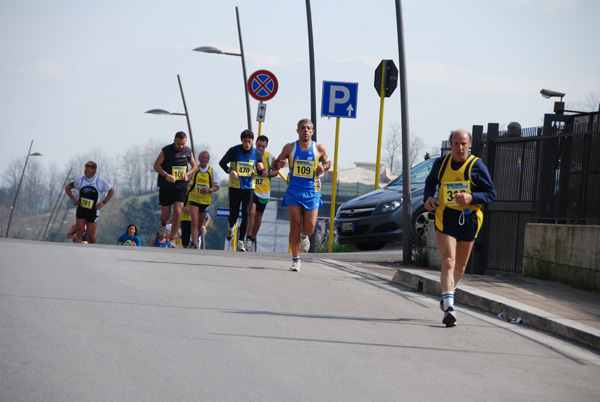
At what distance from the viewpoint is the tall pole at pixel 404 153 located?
14.4 metres

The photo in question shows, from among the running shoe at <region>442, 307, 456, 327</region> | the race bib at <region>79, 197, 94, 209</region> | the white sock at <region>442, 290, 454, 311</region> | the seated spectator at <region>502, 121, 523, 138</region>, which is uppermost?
the seated spectator at <region>502, 121, 523, 138</region>

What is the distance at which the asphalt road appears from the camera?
535cm

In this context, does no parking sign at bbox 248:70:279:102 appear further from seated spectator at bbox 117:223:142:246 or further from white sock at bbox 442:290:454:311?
white sock at bbox 442:290:454:311

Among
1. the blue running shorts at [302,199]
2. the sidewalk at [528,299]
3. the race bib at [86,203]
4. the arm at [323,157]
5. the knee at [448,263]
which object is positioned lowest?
the sidewalk at [528,299]

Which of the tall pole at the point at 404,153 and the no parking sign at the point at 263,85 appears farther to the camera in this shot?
the no parking sign at the point at 263,85

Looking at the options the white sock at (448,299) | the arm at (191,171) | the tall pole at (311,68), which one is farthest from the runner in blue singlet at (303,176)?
the tall pole at (311,68)

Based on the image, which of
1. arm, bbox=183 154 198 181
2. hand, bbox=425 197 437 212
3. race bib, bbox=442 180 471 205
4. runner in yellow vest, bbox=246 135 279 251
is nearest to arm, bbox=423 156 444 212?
hand, bbox=425 197 437 212

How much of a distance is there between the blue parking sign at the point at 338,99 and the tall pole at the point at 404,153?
447 cm

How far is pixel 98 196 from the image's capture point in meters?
17.1

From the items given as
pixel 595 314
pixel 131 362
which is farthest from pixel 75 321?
pixel 595 314

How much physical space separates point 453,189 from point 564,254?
3.92 m

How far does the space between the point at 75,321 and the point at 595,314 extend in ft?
16.9

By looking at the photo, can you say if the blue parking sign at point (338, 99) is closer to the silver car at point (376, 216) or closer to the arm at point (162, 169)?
the silver car at point (376, 216)

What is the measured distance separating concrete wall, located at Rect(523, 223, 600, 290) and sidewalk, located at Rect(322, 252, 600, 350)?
0.60 ft
